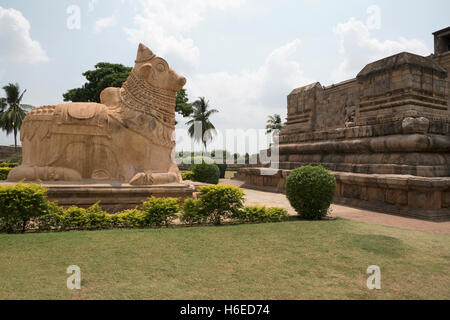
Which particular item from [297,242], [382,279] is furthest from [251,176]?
[382,279]

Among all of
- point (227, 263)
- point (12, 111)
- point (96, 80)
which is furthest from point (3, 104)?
point (227, 263)

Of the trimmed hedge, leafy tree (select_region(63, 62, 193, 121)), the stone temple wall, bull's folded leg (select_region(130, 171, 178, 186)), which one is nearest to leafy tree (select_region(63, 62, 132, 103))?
leafy tree (select_region(63, 62, 193, 121))

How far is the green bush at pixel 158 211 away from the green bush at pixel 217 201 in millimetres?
489

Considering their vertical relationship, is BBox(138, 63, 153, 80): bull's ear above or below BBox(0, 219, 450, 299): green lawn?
above

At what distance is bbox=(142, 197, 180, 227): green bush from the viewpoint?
4.77 meters

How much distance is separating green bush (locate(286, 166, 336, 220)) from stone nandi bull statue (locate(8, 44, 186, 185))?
2513 millimetres

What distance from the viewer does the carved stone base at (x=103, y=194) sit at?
→ 5.46 m

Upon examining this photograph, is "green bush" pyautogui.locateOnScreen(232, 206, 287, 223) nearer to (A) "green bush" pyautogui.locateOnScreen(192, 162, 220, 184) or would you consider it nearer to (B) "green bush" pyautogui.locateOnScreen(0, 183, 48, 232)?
(B) "green bush" pyautogui.locateOnScreen(0, 183, 48, 232)

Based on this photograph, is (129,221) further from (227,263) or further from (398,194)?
(398,194)

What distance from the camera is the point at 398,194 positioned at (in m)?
6.59
